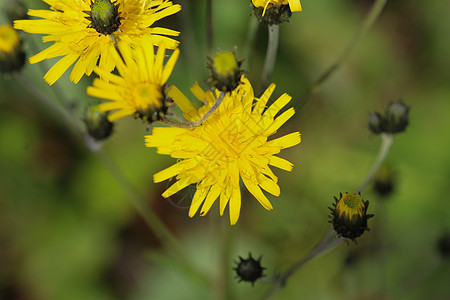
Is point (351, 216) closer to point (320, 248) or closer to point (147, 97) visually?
point (320, 248)

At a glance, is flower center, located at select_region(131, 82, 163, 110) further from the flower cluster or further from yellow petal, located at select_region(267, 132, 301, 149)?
yellow petal, located at select_region(267, 132, 301, 149)

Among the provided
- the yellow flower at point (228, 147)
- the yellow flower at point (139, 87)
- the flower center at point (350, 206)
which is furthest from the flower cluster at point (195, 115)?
the flower center at point (350, 206)

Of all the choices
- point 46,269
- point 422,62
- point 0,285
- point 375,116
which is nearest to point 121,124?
point 46,269

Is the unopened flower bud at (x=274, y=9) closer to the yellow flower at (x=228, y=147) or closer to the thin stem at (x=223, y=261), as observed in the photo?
the yellow flower at (x=228, y=147)

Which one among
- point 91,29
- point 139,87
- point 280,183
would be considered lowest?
point 139,87

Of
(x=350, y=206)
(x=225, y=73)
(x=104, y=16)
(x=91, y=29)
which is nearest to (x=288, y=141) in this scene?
(x=350, y=206)

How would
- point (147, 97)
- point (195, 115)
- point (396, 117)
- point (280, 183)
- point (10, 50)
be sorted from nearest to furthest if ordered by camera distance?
point (147, 97) → point (195, 115) → point (10, 50) → point (396, 117) → point (280, 183)
